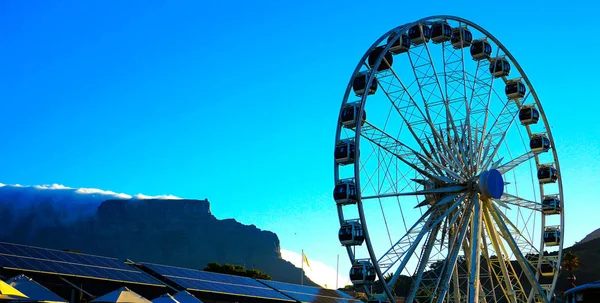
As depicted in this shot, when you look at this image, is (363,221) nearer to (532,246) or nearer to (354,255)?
(354,255)

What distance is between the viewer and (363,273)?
166 ft

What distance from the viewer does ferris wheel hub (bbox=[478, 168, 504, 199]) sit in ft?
179

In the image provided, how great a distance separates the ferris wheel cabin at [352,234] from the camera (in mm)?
50938

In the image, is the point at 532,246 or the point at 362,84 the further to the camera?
the point at 532,246

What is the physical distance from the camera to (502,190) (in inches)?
2202

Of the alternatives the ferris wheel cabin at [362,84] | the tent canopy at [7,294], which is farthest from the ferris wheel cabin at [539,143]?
the tent canopy at [7,294]

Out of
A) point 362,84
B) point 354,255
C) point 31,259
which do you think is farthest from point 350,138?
point 31,259

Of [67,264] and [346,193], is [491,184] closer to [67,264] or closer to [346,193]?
[346,193]

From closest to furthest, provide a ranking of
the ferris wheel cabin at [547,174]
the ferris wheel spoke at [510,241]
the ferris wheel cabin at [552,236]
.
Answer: the ferris wheel spoke at [510,241]
the ferris wheel cabin at [552,236]
the ferris wheel cabin at [547,174]

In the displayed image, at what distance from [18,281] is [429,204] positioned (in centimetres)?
2533

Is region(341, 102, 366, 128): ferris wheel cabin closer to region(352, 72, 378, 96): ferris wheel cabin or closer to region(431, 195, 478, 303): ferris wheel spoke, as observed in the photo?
region(352, 72, 378, 96): ferris wheel cabin

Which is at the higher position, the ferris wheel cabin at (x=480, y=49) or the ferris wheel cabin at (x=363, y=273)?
the ferris wheel cabin at (x=480, y=49)

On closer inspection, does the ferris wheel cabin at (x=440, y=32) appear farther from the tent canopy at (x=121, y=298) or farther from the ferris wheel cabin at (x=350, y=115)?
the tent canopy at (x=121, y=298)

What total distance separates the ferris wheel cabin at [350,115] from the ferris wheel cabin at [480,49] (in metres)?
13.9
